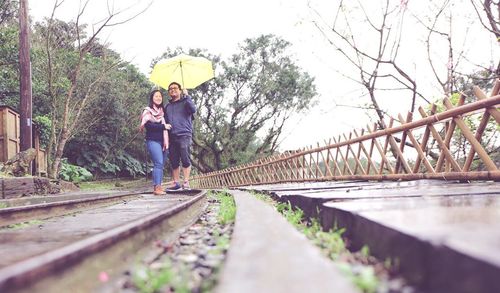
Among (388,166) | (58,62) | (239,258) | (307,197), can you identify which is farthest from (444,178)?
(58,62)

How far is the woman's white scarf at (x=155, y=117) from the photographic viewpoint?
6.70 metres

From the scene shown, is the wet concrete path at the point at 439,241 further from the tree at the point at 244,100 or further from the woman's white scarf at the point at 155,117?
the tree at the point at 244,100

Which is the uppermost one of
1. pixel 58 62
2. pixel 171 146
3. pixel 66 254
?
pixel 58 62

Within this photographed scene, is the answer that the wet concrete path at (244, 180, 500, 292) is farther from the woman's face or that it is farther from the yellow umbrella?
the yellow umbrella

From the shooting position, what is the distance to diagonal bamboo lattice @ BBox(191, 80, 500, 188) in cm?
410

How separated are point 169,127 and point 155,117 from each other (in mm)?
298

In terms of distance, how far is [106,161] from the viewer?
97.5 ft

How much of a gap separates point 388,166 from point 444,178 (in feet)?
6.18

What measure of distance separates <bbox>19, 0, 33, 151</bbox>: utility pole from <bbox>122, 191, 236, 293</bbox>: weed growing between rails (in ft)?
31.8

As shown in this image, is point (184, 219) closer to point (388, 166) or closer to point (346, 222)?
point (346, 222)

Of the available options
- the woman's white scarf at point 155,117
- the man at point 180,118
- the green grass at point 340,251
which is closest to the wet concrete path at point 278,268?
the green grass at point 340,251

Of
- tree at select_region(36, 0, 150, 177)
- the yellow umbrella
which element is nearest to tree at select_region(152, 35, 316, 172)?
tree at select_region(36, 0, 150, 177)

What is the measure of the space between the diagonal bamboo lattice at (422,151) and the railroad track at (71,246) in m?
3.01

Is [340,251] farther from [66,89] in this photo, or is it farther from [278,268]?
[66,89]
